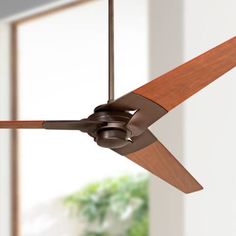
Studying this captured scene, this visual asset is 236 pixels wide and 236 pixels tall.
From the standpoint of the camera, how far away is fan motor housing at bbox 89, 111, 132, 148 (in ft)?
Answer: 3.92

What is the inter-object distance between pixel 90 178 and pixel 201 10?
346 cm

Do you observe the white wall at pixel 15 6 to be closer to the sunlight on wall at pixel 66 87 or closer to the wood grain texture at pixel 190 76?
the sunlight on wall at pixel 66 87

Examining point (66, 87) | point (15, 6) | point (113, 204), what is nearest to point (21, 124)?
point (15, 6)

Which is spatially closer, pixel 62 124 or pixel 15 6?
pixel 62 124

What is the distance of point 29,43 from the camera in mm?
4152

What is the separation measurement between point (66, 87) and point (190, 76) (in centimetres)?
360

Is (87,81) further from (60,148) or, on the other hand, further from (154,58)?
(154,58)

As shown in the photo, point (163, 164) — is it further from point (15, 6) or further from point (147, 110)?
point (15, 6)

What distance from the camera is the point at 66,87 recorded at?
464cm

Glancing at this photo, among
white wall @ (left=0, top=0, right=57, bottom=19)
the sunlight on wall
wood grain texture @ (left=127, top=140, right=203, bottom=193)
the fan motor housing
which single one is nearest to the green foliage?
the sunlight on wall

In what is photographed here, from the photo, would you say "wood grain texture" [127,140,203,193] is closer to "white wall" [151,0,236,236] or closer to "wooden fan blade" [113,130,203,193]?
"wooden fan blade" [113,130,203,193]

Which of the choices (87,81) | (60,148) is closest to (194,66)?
(87,81)

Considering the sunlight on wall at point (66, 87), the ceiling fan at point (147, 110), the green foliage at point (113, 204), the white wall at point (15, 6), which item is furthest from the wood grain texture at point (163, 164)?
the green foliage at point (113, 204)

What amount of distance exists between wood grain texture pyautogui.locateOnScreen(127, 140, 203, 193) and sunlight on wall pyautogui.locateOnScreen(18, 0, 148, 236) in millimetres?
2435
